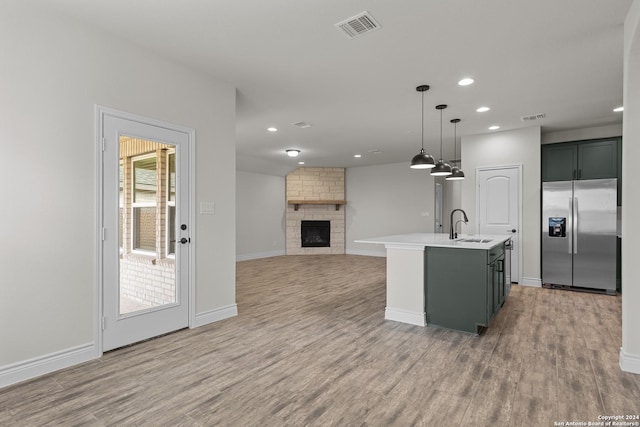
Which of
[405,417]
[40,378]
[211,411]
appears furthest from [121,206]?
[405,417]

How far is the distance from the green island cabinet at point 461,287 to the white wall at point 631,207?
1.02 metres

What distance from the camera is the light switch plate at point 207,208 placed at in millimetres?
3641

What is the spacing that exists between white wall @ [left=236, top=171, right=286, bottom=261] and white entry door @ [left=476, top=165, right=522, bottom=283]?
574 cm

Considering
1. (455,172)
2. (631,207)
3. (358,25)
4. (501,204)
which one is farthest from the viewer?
(501,204)

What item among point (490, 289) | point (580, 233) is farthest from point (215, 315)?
point (580, 233)

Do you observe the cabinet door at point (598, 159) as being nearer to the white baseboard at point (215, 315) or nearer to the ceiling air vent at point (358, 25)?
the ceiling air vent at point (358, 25)

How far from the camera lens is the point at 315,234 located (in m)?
10.5

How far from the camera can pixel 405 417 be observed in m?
2.00

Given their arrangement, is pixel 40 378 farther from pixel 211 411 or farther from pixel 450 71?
pixel 450 71

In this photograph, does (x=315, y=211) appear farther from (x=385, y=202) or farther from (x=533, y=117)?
(x=533, y=117)

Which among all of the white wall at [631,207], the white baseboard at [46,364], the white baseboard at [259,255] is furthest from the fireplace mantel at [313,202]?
the white wall at [631,207]

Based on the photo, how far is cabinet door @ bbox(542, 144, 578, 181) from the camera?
5633 millimetres

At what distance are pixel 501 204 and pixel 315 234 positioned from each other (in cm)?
572

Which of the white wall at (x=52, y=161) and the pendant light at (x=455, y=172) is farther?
the pendant light at (x=455, y=172)
